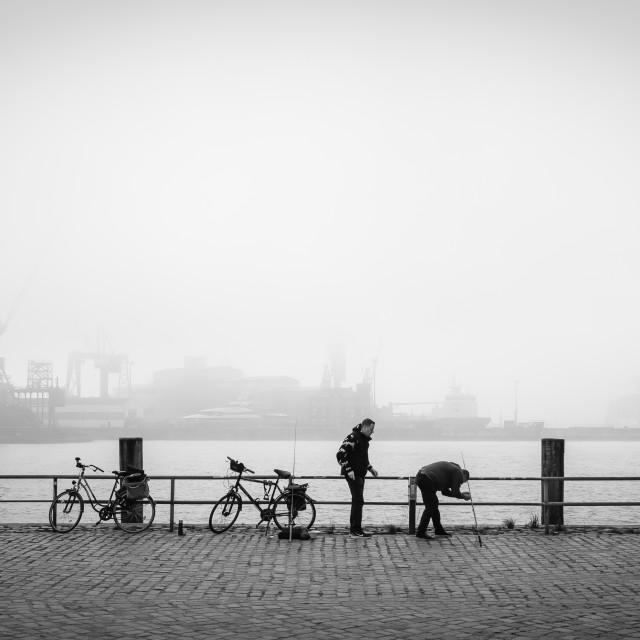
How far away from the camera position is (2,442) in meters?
177

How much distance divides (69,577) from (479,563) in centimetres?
508

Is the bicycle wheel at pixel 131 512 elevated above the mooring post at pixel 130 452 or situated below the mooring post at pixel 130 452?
below

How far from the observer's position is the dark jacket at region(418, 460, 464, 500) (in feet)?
43.2

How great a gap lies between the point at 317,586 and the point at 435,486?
13.2ft

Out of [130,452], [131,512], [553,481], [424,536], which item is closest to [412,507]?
[424,536]

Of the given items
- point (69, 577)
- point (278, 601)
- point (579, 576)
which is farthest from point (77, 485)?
point (579, 576)

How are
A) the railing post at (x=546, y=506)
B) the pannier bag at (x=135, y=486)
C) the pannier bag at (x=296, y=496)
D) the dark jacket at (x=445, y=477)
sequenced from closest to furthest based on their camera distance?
the dark jacket at (x=445, y=477) → the pannier bag at (x=296, y=496) → the railing post at (x=546, y=506) → the pannier bag at (x=135, y=486)

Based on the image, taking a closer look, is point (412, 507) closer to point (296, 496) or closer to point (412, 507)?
point (412, 507)

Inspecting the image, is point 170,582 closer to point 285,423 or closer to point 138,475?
point 138,475

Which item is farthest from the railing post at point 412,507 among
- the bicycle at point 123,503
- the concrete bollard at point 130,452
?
the concrete bollard at point 130,452

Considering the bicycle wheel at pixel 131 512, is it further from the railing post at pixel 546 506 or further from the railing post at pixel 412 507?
the railing post at pixel 546 506

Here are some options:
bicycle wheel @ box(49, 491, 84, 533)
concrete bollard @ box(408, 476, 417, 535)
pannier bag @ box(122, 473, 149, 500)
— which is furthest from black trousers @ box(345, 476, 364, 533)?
bicycle wheel @ box(49, 491, 84, 533)

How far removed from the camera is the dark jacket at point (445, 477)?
13.2m

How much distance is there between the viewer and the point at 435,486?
13.1 meters
